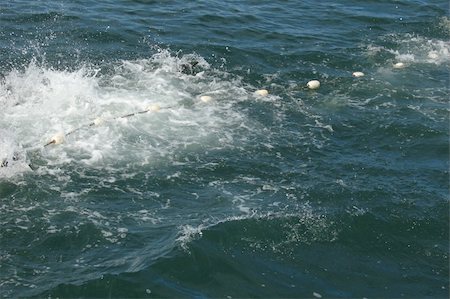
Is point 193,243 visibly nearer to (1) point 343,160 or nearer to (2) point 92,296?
(2) point 92,296

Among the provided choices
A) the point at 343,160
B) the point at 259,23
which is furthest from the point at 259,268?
the point at 259,23

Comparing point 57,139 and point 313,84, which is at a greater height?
point 313,84

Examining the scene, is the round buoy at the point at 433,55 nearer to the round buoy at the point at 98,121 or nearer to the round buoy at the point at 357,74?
the round buoy at the point at 357,74

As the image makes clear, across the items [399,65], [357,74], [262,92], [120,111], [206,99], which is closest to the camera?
[120,111]

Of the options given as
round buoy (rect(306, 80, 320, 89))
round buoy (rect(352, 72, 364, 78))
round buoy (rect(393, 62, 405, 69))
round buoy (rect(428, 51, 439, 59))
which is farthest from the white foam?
round buoy (rect(428, 51, 439, 59))

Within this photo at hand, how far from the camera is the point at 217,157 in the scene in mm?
12242

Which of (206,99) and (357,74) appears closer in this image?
(206,99)

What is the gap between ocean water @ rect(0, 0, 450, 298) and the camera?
30.1 feet

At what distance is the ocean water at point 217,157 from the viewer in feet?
30.1

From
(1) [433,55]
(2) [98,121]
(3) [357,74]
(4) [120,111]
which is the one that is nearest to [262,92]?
(3) [357,74]

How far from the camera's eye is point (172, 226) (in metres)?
10.0

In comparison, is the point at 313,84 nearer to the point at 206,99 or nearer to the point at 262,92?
the point at 262,92

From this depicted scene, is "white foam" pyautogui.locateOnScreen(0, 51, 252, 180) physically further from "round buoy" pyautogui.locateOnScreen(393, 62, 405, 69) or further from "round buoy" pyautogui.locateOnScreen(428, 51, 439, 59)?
"round buoy" pyautogui.locateOnScreen(428, 51, 439, 59)

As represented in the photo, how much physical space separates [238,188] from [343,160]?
267 centimetres
